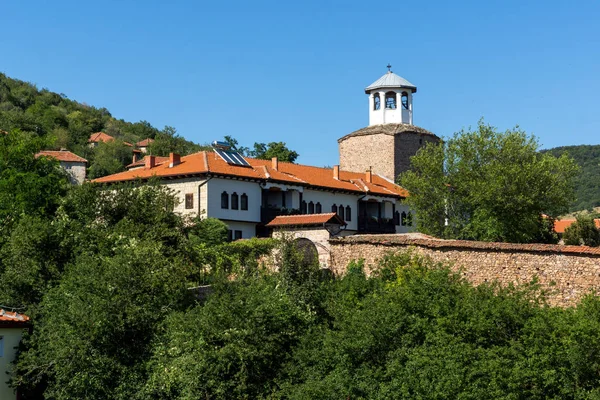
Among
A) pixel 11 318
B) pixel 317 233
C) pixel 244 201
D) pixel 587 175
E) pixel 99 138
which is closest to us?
pixel 11 318

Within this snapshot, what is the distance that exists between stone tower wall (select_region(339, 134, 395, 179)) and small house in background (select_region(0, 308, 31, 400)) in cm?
3063

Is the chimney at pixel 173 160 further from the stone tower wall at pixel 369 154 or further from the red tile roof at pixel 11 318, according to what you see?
the red tile roof at pixel 11 318

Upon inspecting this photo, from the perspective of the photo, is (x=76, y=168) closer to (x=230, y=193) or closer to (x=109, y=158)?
(x=109, y=158)

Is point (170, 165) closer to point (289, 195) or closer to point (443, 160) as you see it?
point (289, 195)

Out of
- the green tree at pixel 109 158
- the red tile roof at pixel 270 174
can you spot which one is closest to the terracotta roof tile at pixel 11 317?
the red tile roof at pixel 270 174

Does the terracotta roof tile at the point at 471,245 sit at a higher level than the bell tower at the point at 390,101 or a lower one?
lower

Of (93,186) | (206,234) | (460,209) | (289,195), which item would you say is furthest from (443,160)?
(93,186)

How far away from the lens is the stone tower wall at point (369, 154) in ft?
163

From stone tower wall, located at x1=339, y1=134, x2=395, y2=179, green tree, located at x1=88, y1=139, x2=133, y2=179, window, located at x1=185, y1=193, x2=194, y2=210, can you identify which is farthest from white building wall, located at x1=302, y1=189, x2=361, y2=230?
green tree, located at x1=88, y1=139, x2=133, y2=179

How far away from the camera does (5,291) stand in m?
24.5

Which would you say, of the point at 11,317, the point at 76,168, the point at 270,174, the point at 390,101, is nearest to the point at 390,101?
the point at 390,101

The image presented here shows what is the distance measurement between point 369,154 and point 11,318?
31800 millimetres

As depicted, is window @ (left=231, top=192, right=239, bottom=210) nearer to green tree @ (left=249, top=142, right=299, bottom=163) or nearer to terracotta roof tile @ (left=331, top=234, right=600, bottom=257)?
terracotta roof tile @ (left=331, top=234, right=600, bottom=257)

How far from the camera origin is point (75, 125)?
8838 cm
